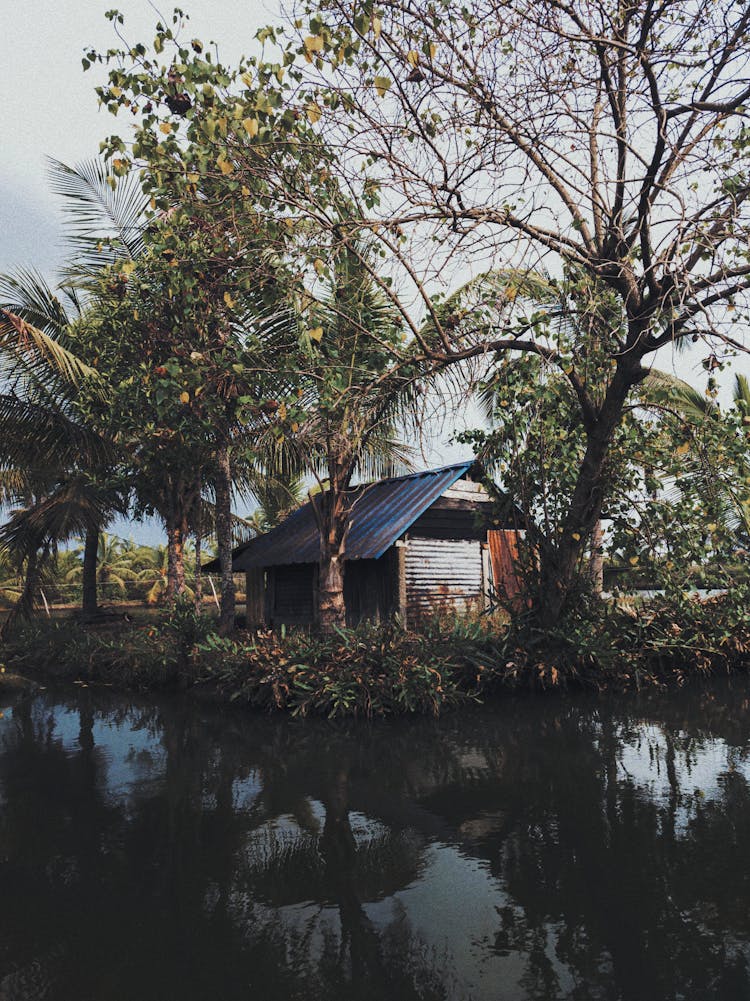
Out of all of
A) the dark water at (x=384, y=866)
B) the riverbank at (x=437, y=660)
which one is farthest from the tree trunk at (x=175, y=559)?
the dark water at (x=384, y=866)

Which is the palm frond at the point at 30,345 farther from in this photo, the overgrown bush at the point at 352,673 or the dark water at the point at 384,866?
the dark water at the point at 384,866

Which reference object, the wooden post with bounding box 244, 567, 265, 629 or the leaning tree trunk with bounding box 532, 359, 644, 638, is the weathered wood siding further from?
the wooden post with bounding box 244, 567, 265, 629

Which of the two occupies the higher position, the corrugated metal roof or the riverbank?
the corrugated metal roof

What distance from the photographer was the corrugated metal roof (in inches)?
542

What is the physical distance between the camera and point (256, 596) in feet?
58.3

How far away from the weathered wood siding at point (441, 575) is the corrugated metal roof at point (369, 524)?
3.22ft

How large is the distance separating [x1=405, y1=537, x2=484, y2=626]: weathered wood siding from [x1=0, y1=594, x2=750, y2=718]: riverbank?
180 centimetres

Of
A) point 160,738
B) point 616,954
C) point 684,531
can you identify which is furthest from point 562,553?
point 616,954

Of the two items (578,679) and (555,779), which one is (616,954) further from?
(578,679)

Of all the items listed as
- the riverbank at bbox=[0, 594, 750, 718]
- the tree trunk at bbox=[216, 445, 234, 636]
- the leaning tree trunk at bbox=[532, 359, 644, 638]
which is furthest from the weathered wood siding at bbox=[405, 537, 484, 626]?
the tree trunk at bbox=[216, 445, 234, 636]

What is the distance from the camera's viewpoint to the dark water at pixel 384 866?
11.4ft

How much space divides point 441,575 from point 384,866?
1075cm

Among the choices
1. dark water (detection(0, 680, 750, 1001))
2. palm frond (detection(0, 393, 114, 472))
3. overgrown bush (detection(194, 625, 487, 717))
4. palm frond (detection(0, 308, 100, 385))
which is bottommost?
dark water (detection(0, 680, 750, 1001))

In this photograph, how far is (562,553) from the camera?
10852 millimetres
